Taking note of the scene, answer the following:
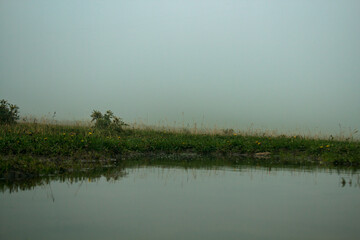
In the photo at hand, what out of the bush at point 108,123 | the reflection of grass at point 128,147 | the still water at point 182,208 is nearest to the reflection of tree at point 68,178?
the still water at point 182,208

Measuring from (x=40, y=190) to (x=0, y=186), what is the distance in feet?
2.71

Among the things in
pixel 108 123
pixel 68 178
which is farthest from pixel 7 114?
pixel 68 178

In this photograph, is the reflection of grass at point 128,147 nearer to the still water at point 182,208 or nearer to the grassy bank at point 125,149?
the grassy bank at point 125,149

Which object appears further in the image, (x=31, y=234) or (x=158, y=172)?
(x=158, y=172)

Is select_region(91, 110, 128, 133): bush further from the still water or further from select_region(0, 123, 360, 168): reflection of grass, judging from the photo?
the still water

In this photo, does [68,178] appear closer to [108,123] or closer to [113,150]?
[113,150]

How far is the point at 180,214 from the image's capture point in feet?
13.6

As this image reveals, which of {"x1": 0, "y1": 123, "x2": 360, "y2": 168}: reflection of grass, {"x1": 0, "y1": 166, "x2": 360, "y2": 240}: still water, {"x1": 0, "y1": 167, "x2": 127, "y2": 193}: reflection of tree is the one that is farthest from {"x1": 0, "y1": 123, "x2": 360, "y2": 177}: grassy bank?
{"x1": 0, "y1": 166, "x2": 360, "y2": 240}: still water

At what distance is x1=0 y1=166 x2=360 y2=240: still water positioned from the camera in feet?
11.7

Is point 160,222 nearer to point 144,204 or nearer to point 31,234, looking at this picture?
point 144,204

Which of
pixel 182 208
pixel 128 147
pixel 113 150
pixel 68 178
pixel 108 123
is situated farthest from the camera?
pixel 108 123

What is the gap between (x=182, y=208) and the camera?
4449mm

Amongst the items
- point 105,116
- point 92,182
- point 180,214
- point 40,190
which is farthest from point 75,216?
point 105,116

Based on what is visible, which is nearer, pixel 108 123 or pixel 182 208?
pixel 182 208
